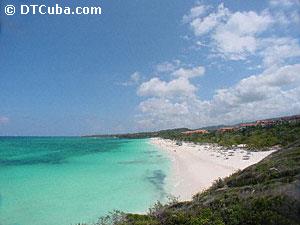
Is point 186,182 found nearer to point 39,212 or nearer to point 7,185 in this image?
point 39,212

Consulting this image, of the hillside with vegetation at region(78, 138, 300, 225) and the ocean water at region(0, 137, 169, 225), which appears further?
the ocean water at region(0, 137, 169, 225)

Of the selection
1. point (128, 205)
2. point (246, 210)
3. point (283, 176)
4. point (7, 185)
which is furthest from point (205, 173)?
point (246, 210)

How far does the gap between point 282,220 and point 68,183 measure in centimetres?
2476

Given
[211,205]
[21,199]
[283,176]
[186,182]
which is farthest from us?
[186,182]

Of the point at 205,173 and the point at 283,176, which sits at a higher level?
the point at 283,176

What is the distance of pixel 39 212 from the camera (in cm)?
1814

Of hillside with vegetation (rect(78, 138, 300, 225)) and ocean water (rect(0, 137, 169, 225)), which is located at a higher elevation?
hillside with vegetation (rect(78, 138, 300, 225))

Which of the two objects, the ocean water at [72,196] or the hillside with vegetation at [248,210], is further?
the ocean water at [72,196]

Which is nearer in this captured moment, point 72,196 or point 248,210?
point 248,210

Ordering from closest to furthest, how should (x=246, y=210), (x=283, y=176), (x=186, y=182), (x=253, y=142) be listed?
(x=246, y=210), (x=283, y=176), (x=186, y=182), (x=253, y=142)

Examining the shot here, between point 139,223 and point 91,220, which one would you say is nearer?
point 139,223

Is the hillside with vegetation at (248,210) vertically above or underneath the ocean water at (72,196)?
above

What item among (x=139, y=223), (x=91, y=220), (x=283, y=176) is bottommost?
(x=91, y=220)

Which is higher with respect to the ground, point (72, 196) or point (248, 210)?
point (248, 210)
